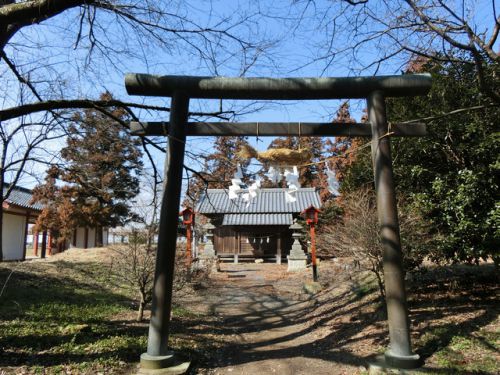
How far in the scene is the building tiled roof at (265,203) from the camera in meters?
23.6

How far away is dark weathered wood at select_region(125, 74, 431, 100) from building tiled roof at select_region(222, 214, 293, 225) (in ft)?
58.9

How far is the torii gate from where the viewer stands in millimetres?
4535

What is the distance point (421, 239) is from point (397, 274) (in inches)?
138

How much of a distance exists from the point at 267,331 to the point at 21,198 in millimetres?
21665

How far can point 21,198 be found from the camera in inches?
925

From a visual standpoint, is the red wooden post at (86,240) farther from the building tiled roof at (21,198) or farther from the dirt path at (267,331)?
the dirt path at (267,331)

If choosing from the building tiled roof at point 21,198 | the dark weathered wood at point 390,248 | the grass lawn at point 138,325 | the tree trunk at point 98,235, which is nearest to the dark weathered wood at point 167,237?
the grass lawn at point 138,325

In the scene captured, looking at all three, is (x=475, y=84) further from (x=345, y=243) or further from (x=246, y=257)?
(x=246, y=257)

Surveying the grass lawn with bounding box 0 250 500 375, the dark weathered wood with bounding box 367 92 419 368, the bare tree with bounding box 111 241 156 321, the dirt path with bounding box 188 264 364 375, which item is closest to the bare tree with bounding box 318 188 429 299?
the grass lawn with bounding box 0 250 500 375

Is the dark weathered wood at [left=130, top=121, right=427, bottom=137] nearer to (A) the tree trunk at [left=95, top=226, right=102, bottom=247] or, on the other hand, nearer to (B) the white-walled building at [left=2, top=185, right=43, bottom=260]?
(B) the white-walled building at [left=2, top=185, right=43, bottom=260]

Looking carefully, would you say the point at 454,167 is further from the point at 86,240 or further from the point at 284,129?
the point at 86,240

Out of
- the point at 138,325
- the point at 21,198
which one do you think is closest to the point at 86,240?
the point at 21,198

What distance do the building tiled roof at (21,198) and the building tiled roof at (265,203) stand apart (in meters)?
10.1

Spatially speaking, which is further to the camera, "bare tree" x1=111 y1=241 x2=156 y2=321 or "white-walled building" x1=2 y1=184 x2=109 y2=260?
"white-walled building" x1=2 y1=184 x2=109 y2=260
